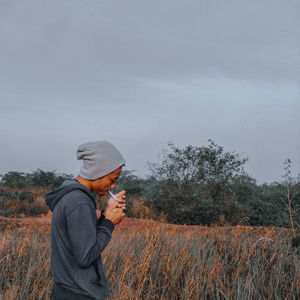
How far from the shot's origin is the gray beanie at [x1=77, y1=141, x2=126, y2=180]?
8.32 ft

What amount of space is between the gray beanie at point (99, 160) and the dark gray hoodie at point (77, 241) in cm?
10

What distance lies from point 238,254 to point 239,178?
43.4 feet

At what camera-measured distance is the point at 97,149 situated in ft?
8.40

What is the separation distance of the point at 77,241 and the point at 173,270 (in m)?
2.66

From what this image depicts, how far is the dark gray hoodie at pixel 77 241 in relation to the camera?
7.61 feet

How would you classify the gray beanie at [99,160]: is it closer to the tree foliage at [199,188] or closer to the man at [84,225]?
the man at [84,225]

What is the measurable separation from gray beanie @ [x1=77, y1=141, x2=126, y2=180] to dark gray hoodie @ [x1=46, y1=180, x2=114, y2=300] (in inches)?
4.0

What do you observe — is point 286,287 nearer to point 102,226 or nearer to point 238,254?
point 238,254

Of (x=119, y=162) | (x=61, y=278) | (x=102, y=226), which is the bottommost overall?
(x=61, y=278)

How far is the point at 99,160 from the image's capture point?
2533mm

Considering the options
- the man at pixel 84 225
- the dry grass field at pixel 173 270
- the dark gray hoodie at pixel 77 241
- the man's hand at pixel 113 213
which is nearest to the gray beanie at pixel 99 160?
the man at pixel 84 225

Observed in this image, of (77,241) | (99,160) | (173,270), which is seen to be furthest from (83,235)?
(173,270)

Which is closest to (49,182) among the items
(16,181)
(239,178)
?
(16,181)

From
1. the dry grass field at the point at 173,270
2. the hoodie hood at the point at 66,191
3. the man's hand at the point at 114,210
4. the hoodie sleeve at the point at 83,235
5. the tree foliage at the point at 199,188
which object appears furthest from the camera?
the tree foliage at the point at 199,188
